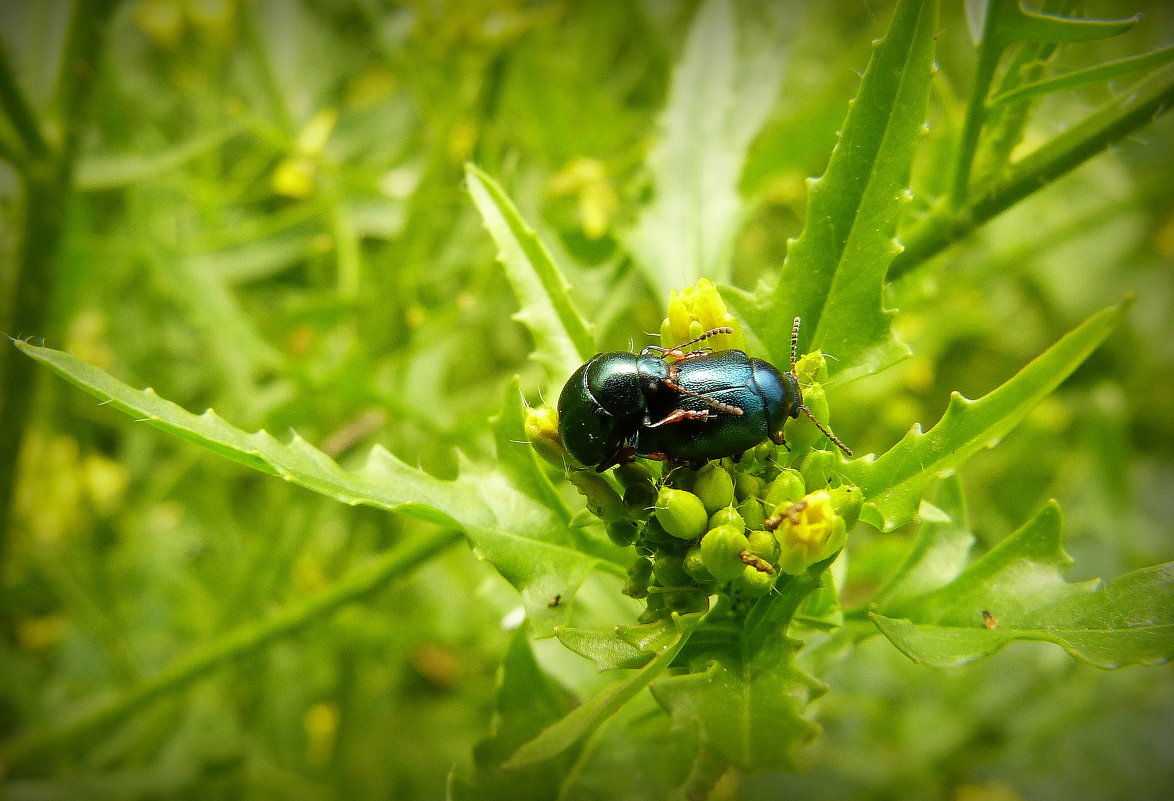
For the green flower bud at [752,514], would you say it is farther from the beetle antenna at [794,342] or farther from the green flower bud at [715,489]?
the beetle antenna at [794,342]

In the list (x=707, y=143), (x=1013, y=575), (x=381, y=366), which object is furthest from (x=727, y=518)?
(x=381, y=366)

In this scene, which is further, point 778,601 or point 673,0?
point 673,0

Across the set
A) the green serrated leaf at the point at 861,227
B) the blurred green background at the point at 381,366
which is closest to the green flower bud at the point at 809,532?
the green serrated leaf at the point at 861,227

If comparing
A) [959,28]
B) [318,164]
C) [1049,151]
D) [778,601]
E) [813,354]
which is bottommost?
[778,601]

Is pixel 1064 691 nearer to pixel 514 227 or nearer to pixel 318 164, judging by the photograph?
pixel 514 227

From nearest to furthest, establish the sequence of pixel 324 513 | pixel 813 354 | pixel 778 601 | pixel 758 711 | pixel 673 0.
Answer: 1. pixel 758 711
2. pixel 778 601
3. pixel 813 354
4. pixel 324 513
5. pixel 673 0

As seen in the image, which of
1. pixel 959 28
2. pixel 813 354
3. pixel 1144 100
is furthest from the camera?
pixel 959 28

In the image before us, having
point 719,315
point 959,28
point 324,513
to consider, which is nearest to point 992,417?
point 719,315
